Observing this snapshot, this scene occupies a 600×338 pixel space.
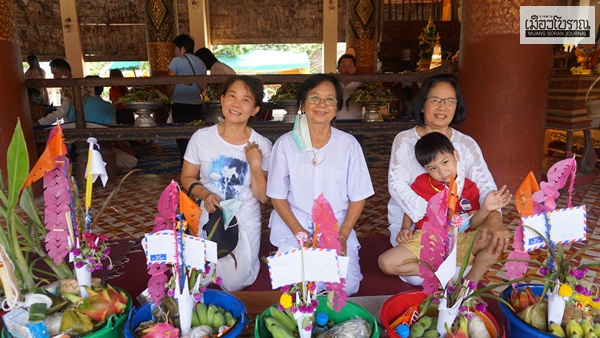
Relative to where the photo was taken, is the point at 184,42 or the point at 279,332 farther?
the point at 184,42

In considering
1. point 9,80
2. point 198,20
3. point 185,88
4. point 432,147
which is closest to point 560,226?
point 432,147

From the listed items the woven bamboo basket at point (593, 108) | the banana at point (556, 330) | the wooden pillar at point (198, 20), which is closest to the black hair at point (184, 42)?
the woven bamboo basket at point (593, 108)

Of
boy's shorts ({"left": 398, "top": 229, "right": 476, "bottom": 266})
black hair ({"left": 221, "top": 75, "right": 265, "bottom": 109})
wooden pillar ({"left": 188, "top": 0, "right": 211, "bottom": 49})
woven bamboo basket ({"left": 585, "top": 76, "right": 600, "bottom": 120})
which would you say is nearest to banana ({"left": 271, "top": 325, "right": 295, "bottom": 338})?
boy's shorts ({"left": 398, "top": 229, "right": 476, "bottom": 266})

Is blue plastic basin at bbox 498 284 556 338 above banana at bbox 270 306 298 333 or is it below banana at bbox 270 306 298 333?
below

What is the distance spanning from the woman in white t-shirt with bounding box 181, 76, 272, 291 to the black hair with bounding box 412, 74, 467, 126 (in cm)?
80

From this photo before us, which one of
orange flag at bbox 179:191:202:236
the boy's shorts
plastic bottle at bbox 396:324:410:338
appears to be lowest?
the boy's shorts

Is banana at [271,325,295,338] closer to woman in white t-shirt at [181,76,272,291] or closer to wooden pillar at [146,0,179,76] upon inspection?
woman in white t-shirt at [181,76,272,291]

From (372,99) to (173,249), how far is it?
3.54 meters

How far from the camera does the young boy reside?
190cm

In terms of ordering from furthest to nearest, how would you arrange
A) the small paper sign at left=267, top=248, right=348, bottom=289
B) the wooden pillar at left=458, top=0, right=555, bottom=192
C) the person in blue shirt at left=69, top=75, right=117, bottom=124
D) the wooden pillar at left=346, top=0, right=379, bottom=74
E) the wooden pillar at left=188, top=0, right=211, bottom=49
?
1. the wooden pillar at left=188, top=0, right=211, bottom=49
2. the wooden pillar at left=346, top=0, right=379, bottom=74
3. the person in blue shirt at left=69, top=75, right=117, bottom=124
4. the wooden pillar at left=458, top=0, right=555, bottom=192
5. the small paper sign at left=267, top=248, right=348, bottom=289

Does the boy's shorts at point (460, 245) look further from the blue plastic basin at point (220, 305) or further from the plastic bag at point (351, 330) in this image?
the blue plastic basin at point (220, 305)

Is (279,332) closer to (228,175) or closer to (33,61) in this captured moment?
(228,175)

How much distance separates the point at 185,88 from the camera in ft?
17.0

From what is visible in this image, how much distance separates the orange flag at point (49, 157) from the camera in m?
1.20
